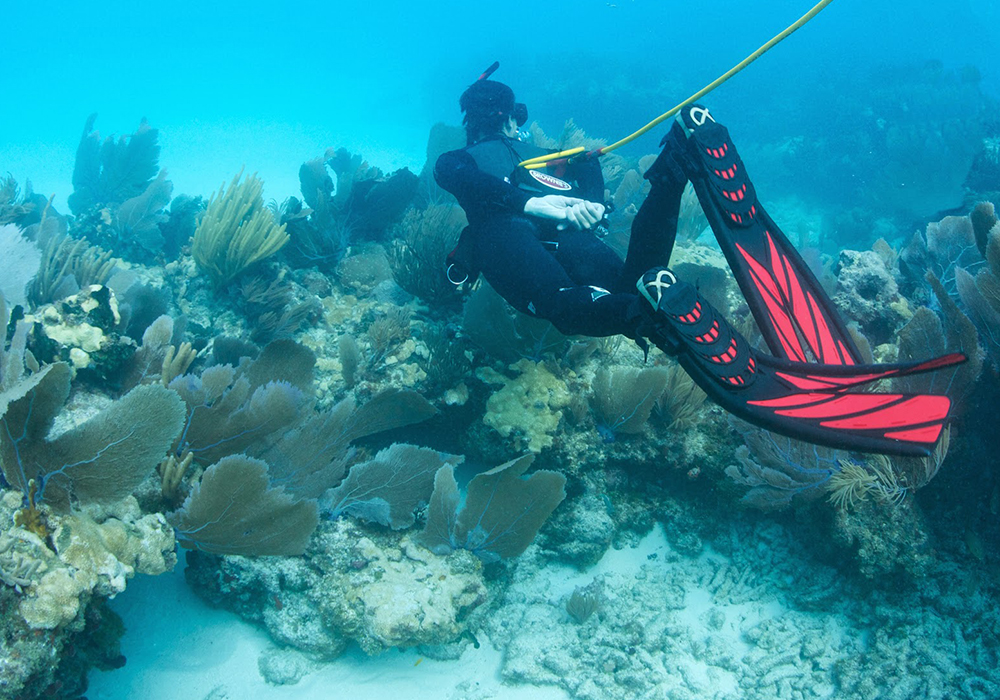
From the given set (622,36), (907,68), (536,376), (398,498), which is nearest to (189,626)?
(398,498)

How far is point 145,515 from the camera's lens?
2.38 metres

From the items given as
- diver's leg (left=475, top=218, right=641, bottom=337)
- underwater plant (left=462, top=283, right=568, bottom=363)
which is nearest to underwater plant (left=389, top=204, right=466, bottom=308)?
underwater plant (left=462, top=283, right=568, bottom=363)

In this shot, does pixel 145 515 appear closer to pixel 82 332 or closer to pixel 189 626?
pixel 189 626

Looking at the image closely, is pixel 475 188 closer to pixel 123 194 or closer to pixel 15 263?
pixel 15 263

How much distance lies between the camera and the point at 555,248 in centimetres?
341

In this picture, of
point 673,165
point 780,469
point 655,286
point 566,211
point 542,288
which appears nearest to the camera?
point 655,286

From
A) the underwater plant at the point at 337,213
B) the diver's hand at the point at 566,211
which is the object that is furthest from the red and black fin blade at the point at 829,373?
the underwater plant at the point at 337,213

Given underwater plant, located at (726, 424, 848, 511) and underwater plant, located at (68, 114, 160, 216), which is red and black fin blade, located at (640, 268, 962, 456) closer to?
underwater plant, located at (726, 424, 848, 511)

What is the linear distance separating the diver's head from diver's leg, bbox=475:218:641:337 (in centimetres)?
136

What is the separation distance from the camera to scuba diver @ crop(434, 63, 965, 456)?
1902 mm

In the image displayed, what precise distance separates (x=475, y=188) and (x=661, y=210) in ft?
4.35

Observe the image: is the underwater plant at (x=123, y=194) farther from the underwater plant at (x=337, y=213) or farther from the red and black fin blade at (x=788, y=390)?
the red and black fin blade at (x=788, y=390)

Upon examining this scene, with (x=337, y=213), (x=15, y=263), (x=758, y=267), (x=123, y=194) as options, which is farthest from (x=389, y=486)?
(x=123, y=194)

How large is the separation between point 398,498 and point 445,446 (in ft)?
2.99
